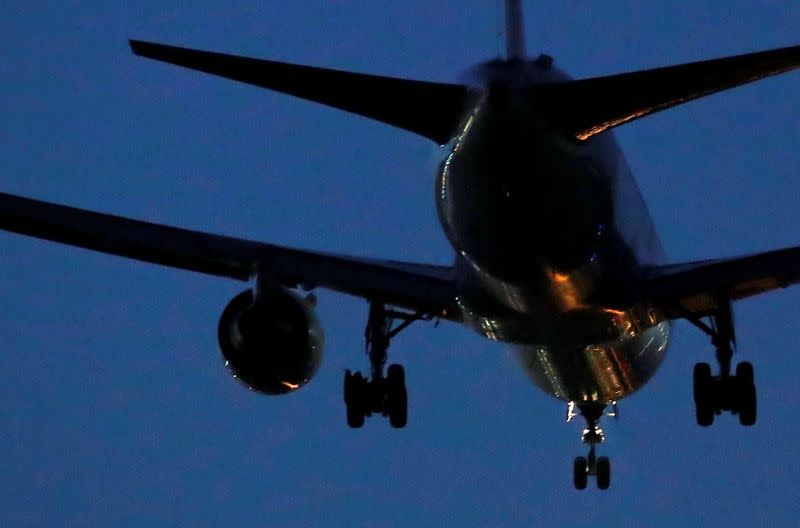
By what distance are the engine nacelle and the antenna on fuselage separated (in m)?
5.69

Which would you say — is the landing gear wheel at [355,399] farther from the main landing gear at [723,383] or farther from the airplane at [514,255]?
the main landing gear at [723,383]

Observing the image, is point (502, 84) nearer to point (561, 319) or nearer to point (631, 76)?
point (631, 76)

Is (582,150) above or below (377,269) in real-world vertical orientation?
below

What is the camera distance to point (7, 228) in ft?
123

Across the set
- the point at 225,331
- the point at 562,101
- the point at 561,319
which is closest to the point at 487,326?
the point at 561,319

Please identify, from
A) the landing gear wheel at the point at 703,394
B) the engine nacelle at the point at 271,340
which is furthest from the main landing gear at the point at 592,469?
the engine nacelle at the point at 271,340

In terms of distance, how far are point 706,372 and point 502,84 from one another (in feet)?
40.9

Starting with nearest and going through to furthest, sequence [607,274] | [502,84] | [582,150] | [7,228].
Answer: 1. [502,84]
2. [582,150]
3. [607,274]
4. [7,228]

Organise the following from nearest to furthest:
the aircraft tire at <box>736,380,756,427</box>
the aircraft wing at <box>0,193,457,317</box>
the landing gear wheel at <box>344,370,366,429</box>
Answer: the aircraft wing at <box>0,193,457,317</box>, the aircraft tire at <box>736,380,756,427</box>, the landing gear wheel at <box>344,370,366,429</box>

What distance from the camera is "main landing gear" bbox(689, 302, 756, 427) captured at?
38594mm

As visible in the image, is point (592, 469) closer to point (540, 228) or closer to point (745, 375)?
point (745, 375)

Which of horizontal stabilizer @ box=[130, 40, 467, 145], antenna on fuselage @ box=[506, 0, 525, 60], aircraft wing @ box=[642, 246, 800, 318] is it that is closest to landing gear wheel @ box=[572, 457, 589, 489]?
aircraft wing @ box=[642, 246, 800, 318]

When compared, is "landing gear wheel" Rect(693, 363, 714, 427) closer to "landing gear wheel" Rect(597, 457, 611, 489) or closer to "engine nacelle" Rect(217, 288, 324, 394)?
"engine nacelle" Rect(217, 288, 324, 394)

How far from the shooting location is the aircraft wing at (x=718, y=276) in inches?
1462
